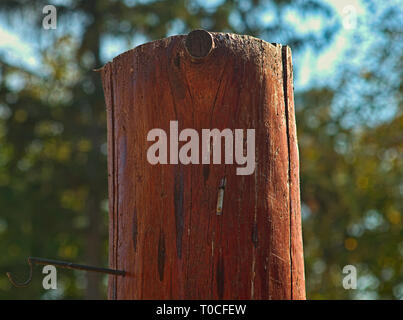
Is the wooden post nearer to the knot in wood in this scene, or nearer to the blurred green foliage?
the knot in wood

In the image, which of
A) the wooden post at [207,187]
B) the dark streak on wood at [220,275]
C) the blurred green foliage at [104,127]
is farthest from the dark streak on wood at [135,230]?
the blurred green foliage at [104,127]

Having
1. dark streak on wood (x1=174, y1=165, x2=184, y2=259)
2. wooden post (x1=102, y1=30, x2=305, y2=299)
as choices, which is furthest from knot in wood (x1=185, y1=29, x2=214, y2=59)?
dark streak on wood (x1=174, y1=165, x2=184, y2=259)

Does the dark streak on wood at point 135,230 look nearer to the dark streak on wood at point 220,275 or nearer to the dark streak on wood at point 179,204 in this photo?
the dark streak on wood at point 179,204

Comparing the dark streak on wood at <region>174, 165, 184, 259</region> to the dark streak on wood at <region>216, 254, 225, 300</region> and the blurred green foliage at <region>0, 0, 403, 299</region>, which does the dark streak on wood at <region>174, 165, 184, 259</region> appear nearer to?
the dark streak on wood at <region>216, 254, 225, 300</region>

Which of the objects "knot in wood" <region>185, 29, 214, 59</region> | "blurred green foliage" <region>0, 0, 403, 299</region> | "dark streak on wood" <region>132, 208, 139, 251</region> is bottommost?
"dark streak on wood" <region>132, 208, 139, 251</region>

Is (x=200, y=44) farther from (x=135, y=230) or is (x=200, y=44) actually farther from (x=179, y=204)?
(x=135, y=230)

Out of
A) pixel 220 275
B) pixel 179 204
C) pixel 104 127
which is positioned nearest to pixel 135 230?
pixel 179 204

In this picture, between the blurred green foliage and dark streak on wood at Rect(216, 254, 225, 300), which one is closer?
dark streak on wood at Rect(216, 254, 225, 300)

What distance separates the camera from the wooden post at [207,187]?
70.6 inches

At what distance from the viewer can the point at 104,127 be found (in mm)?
13227

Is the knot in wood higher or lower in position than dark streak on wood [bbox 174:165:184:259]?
higher

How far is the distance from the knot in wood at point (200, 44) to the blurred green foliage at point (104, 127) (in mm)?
10780

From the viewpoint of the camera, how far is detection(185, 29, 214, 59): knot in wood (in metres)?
1.86

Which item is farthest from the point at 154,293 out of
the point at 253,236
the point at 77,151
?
the point at 77,151
